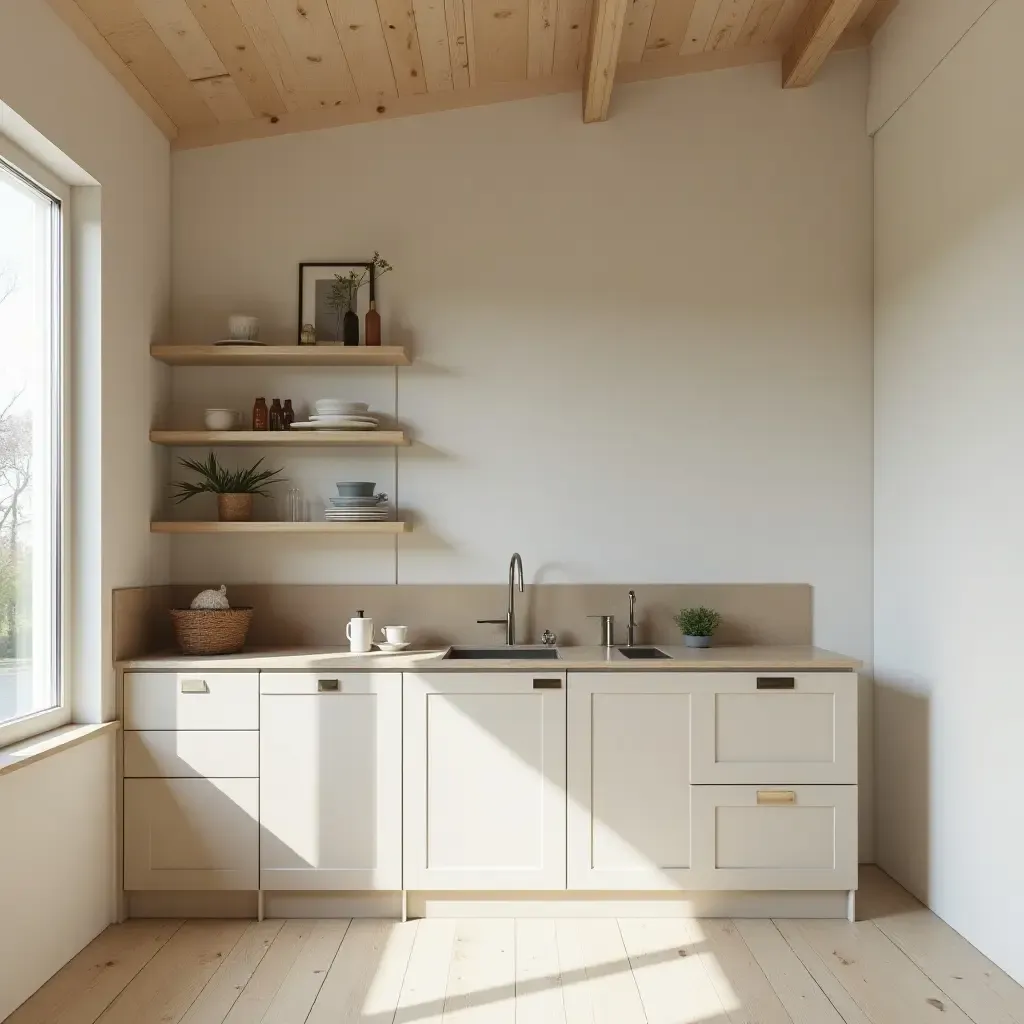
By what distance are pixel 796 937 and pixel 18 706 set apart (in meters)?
2.47

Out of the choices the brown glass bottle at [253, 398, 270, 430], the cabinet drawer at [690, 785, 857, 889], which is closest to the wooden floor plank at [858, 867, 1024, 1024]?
the cabinet drawer at [690, 785, 857, 889]

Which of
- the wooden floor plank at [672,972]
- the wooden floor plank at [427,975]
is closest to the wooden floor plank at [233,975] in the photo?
the wooden floor plank at [427,975]

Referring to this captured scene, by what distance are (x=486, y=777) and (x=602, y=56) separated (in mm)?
2453

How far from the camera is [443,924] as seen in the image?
3436mm

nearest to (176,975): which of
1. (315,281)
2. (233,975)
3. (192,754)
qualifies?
(233,975)

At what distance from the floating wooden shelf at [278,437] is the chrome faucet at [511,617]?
62 centimetres

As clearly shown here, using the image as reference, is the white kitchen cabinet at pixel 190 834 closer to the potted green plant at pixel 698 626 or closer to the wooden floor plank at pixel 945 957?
the potted green plant at pixel 698 626

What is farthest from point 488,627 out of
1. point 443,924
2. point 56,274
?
point 56,274

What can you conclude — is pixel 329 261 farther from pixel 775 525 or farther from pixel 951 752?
pixel 951 752

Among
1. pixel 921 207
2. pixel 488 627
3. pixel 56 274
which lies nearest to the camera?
pixel 56 274

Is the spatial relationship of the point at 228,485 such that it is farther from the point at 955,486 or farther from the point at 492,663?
the point at 955,486

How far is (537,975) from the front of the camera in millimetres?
3018

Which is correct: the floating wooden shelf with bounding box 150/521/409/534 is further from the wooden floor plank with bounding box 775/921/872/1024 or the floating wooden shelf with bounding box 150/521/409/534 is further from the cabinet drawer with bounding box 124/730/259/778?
the wooden floor plank with bounding box 775/921/872/1024

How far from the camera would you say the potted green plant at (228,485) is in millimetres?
3893
